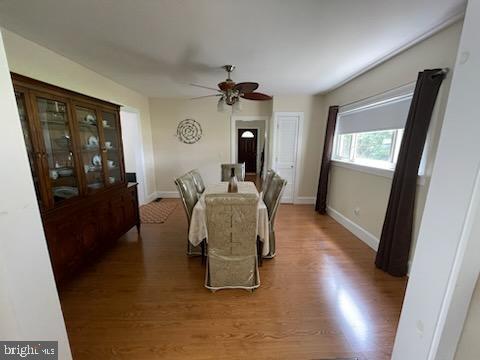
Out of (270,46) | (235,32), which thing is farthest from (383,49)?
(235,32)

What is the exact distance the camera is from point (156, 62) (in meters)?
2.47

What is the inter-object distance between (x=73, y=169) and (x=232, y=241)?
1.81 meters

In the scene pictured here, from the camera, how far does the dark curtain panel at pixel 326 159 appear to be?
3.61 metres

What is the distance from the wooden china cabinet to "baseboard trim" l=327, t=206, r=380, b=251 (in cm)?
342

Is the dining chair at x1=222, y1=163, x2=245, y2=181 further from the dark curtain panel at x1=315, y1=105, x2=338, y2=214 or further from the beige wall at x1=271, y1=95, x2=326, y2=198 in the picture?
the dark curtain panel at x1=315, y1=105, x2=338, y2=214

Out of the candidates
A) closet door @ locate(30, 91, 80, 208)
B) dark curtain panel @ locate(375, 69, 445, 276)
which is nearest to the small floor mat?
closet door @ locate(30, 91, 80, 208)

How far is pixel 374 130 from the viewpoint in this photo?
8.91 ft

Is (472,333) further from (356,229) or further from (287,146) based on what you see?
(287,146)

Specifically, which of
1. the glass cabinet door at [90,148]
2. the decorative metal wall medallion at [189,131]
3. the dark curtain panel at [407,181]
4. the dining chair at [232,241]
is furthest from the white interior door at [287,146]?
the glass cabinet door at [90,148]

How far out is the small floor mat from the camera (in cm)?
355

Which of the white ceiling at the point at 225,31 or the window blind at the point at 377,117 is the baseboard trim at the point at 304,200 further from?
the white ceiling at the point at 225,31

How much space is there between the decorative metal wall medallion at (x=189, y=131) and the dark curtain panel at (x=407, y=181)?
384cm

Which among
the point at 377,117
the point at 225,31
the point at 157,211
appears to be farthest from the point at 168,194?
the point at 377,117

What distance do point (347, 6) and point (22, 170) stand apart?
83.3 inches
